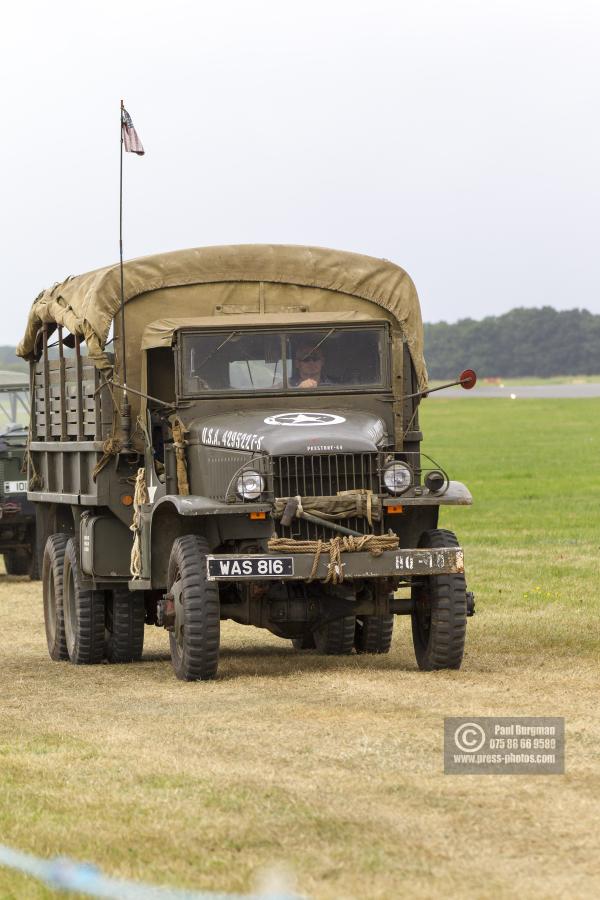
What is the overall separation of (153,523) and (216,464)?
863 mm

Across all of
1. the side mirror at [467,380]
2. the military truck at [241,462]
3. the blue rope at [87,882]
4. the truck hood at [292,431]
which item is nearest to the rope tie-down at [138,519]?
the military truck at [241,462]

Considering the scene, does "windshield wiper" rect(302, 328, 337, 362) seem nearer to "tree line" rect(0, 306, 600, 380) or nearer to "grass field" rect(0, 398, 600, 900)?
"grass field" rect(0, 398, 600, 900)

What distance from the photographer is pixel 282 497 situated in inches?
419

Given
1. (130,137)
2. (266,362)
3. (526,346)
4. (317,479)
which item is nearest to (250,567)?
(317,479)

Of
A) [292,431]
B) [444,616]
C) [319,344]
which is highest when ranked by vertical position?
[319,344]

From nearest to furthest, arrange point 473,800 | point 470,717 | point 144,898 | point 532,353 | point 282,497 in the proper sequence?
point 144,898 → point 473,800 → point 470,717 → point 282,497 → point 532,353

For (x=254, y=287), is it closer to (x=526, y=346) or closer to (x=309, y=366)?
(x=309, y=366)

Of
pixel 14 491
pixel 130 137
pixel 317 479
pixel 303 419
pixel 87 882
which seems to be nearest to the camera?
pixel 87 882

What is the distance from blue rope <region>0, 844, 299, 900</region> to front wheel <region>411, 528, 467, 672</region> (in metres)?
4.80

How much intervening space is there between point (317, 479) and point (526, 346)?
5030 inches

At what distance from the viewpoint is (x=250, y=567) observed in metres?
10.3

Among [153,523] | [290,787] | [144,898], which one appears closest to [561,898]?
[144,898]

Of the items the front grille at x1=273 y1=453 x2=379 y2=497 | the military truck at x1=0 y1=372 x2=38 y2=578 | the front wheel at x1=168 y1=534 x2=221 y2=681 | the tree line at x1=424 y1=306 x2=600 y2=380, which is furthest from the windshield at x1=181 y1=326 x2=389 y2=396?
the tree line at x1=424 y1=306 x2=600 y2=380

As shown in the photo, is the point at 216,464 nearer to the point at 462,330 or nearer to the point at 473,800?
the point at 473,800
